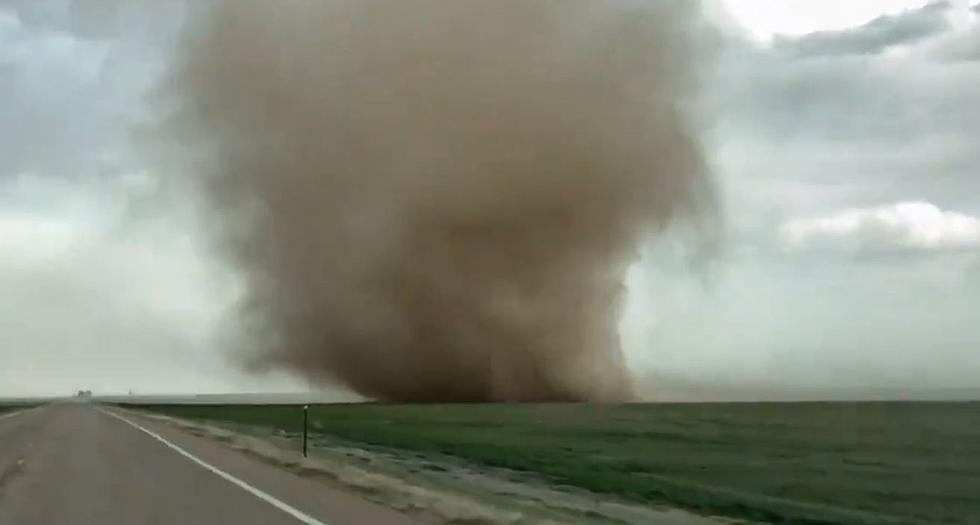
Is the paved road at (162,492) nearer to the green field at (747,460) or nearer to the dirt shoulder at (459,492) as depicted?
the dirt shoulder at (459,492)

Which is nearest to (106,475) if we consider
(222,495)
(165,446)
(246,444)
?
(222,495)

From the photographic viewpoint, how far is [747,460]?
27.8 m

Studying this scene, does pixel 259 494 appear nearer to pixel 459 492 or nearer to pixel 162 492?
pixel 162 492

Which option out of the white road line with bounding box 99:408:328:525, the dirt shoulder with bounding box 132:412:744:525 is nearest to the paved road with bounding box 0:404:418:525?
the white road line with bounding box 99:408:328:525

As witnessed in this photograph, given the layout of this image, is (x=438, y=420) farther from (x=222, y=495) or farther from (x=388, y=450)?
(x=222, y=495)

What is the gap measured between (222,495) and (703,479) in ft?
37.6

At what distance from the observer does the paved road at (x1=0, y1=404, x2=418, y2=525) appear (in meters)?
11.6

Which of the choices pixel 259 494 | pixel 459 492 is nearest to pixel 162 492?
pixel 259 494

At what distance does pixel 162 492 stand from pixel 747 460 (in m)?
17.3

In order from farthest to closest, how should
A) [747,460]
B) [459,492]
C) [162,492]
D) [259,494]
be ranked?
1. [747,460]
2. [459,492]
3. [162,492]
4. [259,494]

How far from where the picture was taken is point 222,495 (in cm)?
1409

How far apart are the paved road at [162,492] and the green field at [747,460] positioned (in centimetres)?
620

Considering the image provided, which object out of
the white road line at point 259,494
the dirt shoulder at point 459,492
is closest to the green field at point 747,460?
the dirt shoulder at point 459,492

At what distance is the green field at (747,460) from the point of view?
693 inches
